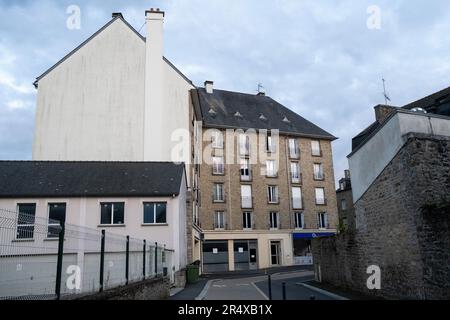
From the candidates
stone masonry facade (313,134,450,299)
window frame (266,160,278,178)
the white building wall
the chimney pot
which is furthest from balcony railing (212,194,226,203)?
stone masonry facade (313,134,450,299)

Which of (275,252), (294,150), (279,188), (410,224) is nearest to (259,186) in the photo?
(279,188)

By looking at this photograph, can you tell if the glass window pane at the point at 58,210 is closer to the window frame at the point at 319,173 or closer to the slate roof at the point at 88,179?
the slate roof at the point at 88,179

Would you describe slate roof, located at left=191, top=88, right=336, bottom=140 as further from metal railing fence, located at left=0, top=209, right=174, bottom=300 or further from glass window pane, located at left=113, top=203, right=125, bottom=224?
metal railing fence, located at left=0, top=209, right=174, bottom=300

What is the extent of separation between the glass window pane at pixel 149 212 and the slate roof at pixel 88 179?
1.78ft

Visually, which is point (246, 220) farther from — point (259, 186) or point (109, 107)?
point (109, 107)

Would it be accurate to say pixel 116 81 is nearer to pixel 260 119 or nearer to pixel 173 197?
pixel 173 197

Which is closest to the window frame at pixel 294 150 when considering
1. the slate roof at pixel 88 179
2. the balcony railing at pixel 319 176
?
the balcony railing at pixel 319 176

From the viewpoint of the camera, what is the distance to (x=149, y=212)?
19.3 meters

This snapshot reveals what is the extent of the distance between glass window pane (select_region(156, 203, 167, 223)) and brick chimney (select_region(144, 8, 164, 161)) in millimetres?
5227

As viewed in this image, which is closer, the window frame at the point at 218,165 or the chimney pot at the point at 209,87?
the window frame at the point at 218,165

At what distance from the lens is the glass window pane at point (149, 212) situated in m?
19.2
